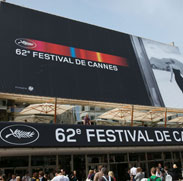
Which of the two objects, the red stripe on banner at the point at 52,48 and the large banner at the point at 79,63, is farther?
the red stripe on banner at the point at 52,48

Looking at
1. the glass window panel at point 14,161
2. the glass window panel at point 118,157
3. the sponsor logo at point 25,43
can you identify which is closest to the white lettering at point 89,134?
the glass window panel at point 14,161

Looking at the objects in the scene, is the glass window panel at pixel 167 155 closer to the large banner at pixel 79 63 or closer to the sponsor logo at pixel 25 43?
the large banner at pixel 79 63

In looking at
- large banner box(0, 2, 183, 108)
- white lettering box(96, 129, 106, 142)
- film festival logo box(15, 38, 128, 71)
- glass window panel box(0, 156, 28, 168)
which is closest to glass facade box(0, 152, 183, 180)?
glass window panel box(0, 156, 28, 168)

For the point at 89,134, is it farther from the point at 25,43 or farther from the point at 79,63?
the point at 25,43

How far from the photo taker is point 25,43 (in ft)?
53.7

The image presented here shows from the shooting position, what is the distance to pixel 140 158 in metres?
18.2

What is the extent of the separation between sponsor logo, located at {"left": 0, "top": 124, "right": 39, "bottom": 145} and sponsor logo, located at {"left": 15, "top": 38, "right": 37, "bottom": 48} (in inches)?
277

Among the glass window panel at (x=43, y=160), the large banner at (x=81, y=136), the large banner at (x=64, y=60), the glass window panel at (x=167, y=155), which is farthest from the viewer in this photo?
the glass window panel at (x=167, y=155)

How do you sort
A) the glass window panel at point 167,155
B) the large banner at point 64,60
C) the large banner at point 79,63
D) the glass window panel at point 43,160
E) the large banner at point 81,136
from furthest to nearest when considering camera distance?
1. the glass window panel at point 167,155
2. the large banner at point 79,63
3. the large banner at point 64,60
4. the glass window panel at point 43,160
5. the large banner at point 81,136

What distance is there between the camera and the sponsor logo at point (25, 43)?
52.9 ft

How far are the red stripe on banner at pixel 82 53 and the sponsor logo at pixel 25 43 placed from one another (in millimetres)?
254

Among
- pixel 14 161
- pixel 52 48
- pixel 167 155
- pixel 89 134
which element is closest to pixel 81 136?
pixel 89 134

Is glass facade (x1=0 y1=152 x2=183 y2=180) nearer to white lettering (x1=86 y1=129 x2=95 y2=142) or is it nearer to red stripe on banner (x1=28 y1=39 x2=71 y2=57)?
white lettering (x1=86 y1=129 x2=95 y2=142)

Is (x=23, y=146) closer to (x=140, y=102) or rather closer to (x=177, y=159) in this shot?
(x=140, y=102)
